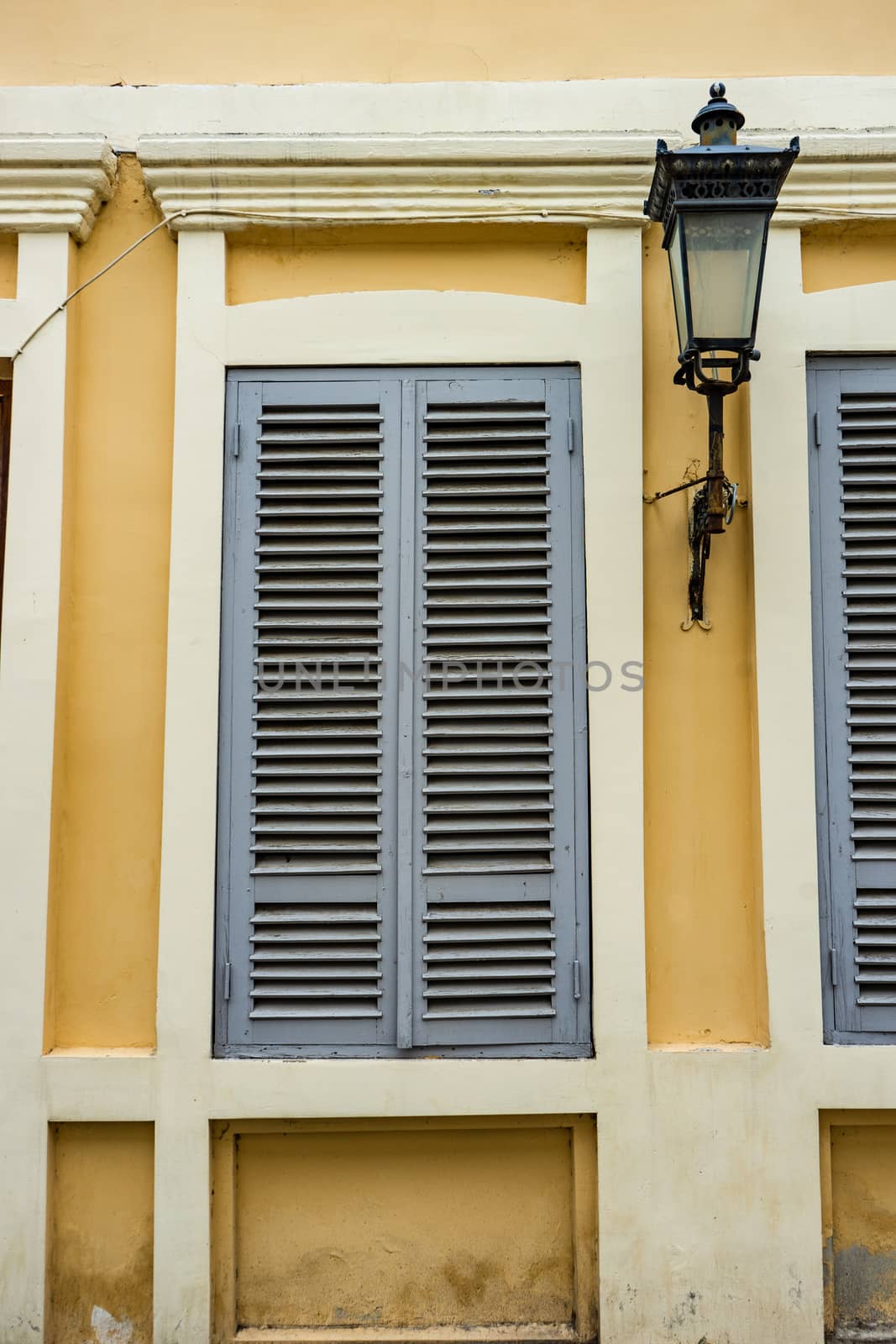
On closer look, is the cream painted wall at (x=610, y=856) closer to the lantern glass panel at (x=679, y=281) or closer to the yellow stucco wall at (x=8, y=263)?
the yellow stucco wall at (x=8, y=263)

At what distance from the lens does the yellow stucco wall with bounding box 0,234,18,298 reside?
3680 mm

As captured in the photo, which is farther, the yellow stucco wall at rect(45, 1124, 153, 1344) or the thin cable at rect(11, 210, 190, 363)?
the thin cable at rect(11, 210, 190, 363)

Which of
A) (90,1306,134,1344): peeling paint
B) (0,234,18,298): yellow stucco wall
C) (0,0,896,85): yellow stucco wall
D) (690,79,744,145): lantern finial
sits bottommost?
(90,1306,134,1344): peeling paint

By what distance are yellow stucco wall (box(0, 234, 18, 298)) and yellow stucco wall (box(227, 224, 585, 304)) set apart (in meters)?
0.77

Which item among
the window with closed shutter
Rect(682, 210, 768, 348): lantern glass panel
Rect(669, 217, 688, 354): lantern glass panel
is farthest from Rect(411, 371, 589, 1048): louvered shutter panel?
→ Rect(682, 210, 768, 348): lantern glass panel

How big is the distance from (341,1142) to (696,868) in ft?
4.99

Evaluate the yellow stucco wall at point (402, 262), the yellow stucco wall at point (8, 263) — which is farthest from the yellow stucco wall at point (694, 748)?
the yellow stucco wall at point (8, 263)

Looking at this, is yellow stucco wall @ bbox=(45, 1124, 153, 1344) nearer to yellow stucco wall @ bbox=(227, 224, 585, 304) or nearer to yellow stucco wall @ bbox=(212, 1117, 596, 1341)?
yellow stucco wall @ bbox=(212, 1117, 596, 1341)

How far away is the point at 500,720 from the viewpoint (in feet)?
11.7

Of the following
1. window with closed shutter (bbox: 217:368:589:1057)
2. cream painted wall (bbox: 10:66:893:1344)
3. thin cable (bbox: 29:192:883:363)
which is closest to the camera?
cream painted wall (bbox: 10:66:893:1344)

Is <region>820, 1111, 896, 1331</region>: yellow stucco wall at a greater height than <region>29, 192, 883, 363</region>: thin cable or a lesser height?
lesser

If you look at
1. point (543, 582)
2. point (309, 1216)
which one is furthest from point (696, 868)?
point (309, 1216)

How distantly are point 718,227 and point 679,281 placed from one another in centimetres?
18

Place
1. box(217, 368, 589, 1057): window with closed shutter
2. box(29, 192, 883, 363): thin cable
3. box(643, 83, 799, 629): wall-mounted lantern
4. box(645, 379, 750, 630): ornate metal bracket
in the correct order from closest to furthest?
box(643, 83, 799, 629): wall-mounted lantern < box(645, 379, 750, 630): ornate metal bracket < box(217, 368, 589, 1057): window with closed shutter < box(29, 192, 883, 363): thin cable
